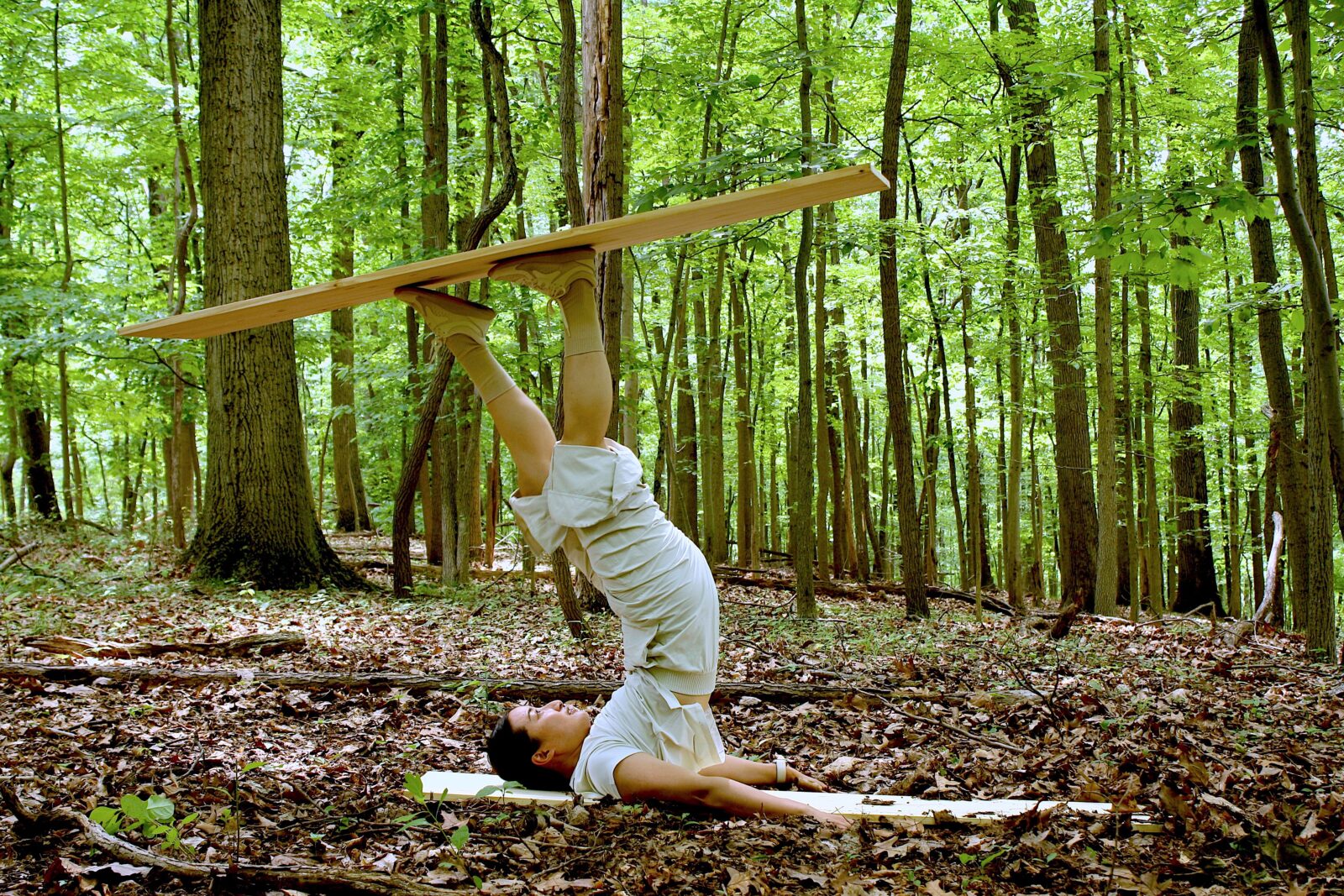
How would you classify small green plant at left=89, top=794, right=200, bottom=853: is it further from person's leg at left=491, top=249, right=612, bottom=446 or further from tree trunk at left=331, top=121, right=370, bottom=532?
tree trunk at left=331, top=121, right=370, bottom=532

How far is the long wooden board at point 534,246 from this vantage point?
10.1 feet

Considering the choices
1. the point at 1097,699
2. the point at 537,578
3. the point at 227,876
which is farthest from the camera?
the point at 537,578

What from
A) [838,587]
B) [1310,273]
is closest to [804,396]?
[1310,273]

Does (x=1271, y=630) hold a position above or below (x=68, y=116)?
below

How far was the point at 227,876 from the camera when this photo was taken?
2584 millimetres

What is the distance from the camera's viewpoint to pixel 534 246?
3.41 m

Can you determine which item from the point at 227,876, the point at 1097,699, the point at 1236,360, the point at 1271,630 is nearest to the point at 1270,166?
the point at 1236,360

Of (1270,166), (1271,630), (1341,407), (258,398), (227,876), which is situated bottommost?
(1271,630)

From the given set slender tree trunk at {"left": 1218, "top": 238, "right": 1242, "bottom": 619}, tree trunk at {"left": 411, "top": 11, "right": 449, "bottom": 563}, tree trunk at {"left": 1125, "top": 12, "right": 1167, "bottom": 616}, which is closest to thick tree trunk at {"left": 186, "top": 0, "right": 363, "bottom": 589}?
tree trunk at {"left": 411, "top": 11, "right": 449, "bottom": 563}

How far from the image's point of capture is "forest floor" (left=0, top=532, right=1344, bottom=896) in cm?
288

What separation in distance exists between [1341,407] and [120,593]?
31.1ft

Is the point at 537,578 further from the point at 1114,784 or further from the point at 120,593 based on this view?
the point at 1114,784

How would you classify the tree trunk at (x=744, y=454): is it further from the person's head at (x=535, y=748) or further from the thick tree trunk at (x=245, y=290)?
the person's head at (x=535, y=748)

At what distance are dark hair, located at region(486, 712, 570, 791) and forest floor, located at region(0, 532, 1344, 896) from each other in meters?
0.18
